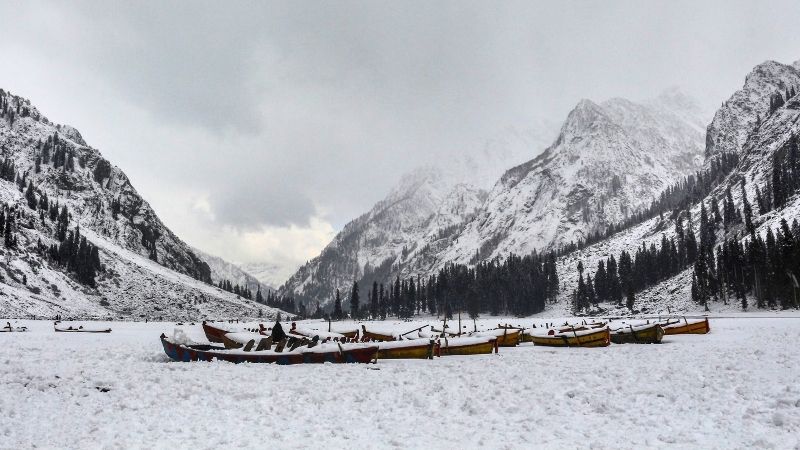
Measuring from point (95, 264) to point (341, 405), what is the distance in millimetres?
203570

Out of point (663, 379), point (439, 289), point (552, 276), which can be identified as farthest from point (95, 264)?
point (663, 379)

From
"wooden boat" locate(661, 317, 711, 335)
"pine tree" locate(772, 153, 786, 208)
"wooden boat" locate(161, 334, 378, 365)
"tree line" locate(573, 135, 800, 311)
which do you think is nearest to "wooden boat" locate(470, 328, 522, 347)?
"wooden boat" locate(161, 334, 378, 365)

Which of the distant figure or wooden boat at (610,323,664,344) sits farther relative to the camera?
wooden boat at (610,323,664,344)

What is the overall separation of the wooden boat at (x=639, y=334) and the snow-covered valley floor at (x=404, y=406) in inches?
645

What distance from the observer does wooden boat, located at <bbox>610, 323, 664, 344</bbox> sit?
135ft

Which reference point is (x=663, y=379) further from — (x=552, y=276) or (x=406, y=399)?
(x=552, y=276)

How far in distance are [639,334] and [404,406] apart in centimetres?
3290

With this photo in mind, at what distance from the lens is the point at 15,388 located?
17.0m

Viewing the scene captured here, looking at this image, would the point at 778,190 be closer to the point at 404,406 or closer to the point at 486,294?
the point at 486,294

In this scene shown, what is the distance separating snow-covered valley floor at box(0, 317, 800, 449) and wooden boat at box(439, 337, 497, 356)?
941 cm

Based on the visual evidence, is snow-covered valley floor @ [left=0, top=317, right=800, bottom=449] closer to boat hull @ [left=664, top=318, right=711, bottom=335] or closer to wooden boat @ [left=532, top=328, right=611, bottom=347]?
wooden boat @ [left=532, top=328, right=611, bottom=347]

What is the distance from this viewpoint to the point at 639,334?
136 feet

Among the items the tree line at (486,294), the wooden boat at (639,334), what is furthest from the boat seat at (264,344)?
the tree line at (486,294)

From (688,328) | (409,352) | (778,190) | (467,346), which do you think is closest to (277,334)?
(409,352)
